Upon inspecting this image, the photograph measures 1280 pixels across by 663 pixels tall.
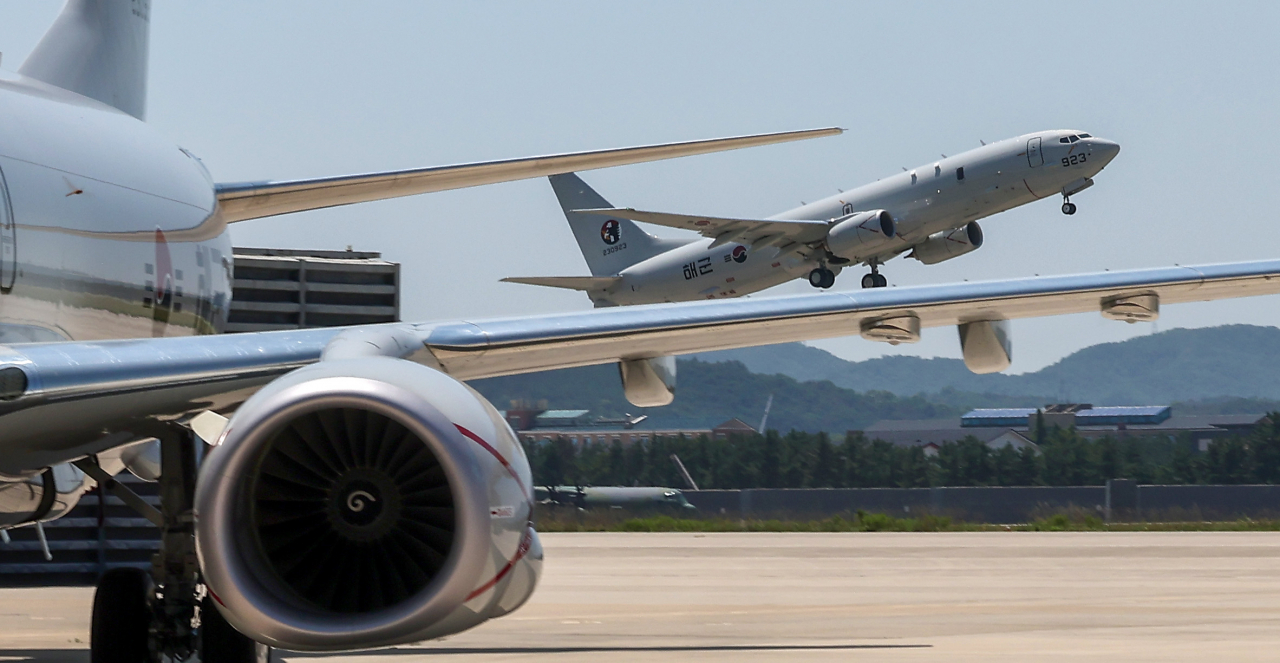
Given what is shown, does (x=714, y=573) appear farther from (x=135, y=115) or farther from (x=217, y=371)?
(x=217, y=371)

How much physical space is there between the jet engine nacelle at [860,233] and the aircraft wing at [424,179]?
32091 millimetres

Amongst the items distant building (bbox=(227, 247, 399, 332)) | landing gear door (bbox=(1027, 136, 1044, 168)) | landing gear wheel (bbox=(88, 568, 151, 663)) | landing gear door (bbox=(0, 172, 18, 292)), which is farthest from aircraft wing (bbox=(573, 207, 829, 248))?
landing gear door (bbox=(0, 172, 18, 292))

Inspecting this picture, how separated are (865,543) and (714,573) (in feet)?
25.3

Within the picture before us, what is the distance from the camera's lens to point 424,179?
27.1 ft

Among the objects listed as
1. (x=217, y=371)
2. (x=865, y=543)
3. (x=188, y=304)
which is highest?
(x=188, y=304)

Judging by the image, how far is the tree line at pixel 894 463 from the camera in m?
69.9

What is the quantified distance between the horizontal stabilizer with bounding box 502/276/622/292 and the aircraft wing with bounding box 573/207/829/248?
5478 millimetres

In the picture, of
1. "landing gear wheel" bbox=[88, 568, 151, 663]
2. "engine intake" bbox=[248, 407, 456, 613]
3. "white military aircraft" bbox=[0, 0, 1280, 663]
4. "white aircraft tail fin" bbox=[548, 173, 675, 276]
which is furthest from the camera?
"white aircraft tail fin" bbox=[548, 173, 675, 276]

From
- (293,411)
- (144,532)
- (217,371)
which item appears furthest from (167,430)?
(144,532)

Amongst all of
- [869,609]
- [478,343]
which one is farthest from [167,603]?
[869,609]

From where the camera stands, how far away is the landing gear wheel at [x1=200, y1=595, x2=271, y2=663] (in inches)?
299

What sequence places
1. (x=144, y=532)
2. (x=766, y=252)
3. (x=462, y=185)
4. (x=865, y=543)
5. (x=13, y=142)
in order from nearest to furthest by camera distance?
(x=13, y=142) < (x=462, y=185) < (x=144, y=532) < (x=865, y=543) < (x=766, y=252)

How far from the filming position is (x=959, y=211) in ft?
133

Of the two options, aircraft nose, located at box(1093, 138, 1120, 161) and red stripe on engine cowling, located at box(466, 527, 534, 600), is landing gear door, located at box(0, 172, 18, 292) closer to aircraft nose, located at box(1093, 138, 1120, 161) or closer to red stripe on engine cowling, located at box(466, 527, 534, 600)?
red stripe on engine cowling, located at box(466, 527, 534, 600)
